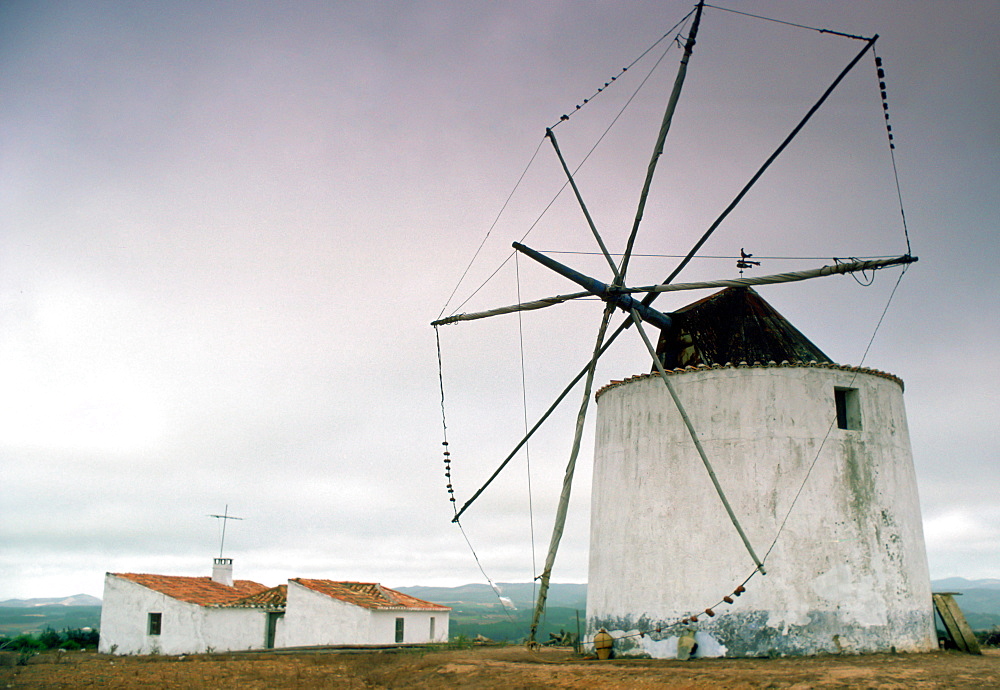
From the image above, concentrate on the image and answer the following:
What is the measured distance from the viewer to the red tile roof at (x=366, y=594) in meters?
30.1

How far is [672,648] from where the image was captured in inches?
575

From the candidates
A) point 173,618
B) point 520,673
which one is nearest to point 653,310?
point 520,673

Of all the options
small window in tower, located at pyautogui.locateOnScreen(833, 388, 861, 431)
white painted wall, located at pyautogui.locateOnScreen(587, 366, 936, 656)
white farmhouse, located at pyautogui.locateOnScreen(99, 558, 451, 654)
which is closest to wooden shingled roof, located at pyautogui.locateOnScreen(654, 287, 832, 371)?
small window in tower, located at pyautogui.locateOnScreen(833, 388, 861, 431)

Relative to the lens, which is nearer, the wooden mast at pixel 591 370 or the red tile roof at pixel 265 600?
the wooden mast at pixel 591 370

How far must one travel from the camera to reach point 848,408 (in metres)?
→ 15.6

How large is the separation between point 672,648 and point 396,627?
712 inches

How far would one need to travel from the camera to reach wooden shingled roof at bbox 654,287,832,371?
1627 centimetres

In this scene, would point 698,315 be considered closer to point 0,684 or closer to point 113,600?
point 0,684

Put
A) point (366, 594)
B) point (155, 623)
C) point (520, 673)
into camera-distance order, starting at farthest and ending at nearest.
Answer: point (366, 594) → point (155, 623) → point (520, 673)

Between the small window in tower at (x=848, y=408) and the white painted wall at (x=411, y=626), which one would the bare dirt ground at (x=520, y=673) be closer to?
the small window in tower at (x=848, y=408)

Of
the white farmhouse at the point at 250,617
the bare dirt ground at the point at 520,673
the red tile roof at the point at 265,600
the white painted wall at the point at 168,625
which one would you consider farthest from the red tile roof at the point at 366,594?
the bare dirt ground at the point at 520,673

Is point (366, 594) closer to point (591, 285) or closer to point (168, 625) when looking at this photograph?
point (168, 625)

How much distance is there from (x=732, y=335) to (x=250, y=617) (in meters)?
23.2

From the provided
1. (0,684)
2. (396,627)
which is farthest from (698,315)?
(396,627)
